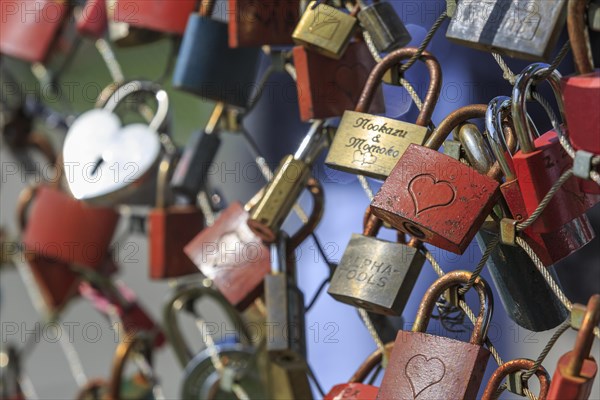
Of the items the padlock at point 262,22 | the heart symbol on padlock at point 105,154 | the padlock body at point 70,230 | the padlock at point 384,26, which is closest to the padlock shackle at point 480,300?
the padlock at point 384,26

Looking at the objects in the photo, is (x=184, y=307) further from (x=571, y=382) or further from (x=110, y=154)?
(x=571, y=382)

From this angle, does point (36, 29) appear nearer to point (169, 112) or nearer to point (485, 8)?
point (169, 112)

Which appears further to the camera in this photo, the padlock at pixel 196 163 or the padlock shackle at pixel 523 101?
the padlock at pixel 196 163

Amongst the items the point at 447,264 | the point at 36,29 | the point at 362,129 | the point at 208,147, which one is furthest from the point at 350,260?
the point at 36,29

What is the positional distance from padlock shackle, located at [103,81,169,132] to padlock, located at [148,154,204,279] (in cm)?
4

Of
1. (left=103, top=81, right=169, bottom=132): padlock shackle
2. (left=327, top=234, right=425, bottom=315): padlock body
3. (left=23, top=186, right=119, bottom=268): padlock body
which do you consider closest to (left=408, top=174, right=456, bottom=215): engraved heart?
(left=327, top=234, right=425, bottom=315): padlock body

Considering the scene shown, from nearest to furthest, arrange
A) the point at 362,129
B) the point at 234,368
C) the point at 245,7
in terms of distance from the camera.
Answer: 1. the point at 362,129
2. the point at 245,7
3. the point at 234,368

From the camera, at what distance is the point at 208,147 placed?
1128 mm

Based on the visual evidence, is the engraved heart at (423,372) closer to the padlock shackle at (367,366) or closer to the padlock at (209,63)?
the padlock shackle at (367,366)

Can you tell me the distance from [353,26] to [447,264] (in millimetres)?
280

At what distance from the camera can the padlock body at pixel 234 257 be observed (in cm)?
101

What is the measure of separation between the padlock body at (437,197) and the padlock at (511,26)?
0.29 ft

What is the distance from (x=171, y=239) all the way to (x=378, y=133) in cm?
40

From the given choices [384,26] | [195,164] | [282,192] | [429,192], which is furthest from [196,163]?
[429,192]
